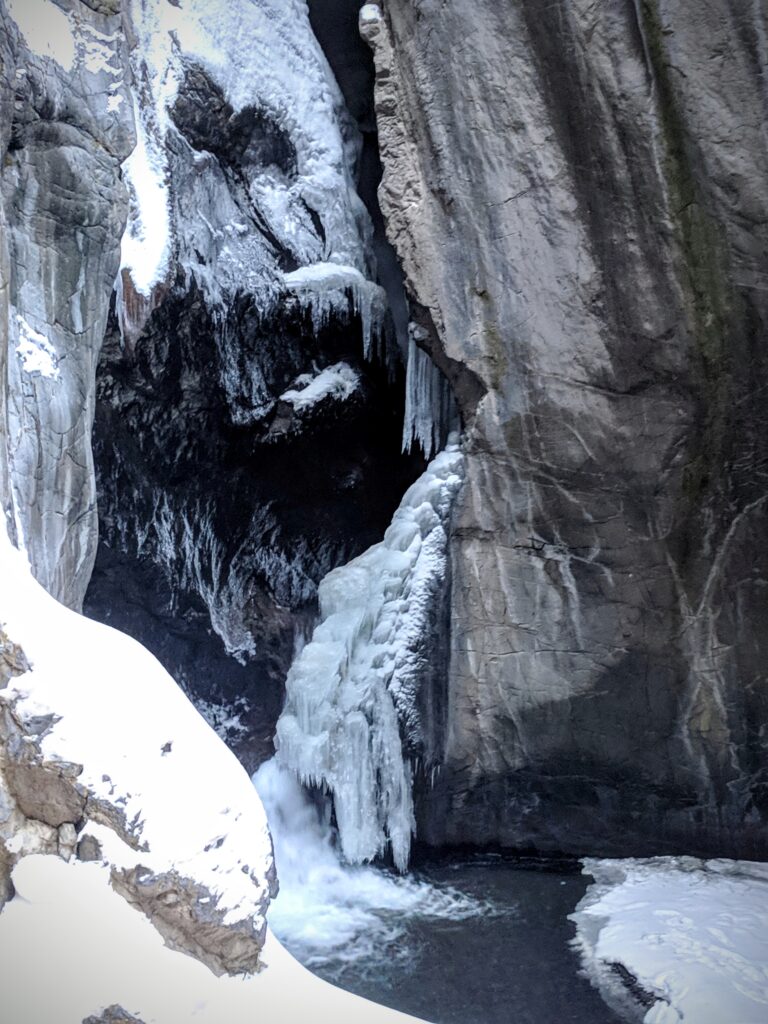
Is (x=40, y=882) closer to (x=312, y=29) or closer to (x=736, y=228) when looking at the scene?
(x=736, y=228)

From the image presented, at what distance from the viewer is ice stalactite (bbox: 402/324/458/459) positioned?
6.43 meters

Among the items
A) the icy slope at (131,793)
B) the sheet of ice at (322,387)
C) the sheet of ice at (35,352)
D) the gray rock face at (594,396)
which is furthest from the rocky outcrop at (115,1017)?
the sheet of ice at (322,387)

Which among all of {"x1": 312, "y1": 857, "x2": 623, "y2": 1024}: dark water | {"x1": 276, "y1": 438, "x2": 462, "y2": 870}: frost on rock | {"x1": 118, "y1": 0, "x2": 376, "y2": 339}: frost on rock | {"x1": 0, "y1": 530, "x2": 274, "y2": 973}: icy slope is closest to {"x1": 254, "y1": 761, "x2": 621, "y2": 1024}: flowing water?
{"x1": 312, "y1": 857, "x2": 623, "y2": 1024}: dark water

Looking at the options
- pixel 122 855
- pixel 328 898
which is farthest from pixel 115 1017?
pixel 328 898

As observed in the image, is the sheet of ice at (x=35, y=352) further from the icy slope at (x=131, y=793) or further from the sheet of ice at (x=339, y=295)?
the sheet of ice at (x=339, y=295)

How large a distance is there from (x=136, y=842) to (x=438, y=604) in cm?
313

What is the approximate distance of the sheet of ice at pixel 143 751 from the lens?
3.08 meters

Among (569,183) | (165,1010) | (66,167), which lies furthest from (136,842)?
(569,183)

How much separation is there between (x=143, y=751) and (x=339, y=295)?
15.5ft

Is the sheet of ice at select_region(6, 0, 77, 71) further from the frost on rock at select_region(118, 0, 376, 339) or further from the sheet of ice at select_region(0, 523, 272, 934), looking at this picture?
the sheet of ice at select_region(0, 523, 272, 934)

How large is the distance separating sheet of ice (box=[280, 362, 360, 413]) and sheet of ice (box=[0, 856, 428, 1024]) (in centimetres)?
488

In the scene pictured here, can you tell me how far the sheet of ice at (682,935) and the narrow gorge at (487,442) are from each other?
0.9 inches

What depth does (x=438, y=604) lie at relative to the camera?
5.93 metres

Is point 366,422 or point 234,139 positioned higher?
point 234,139
